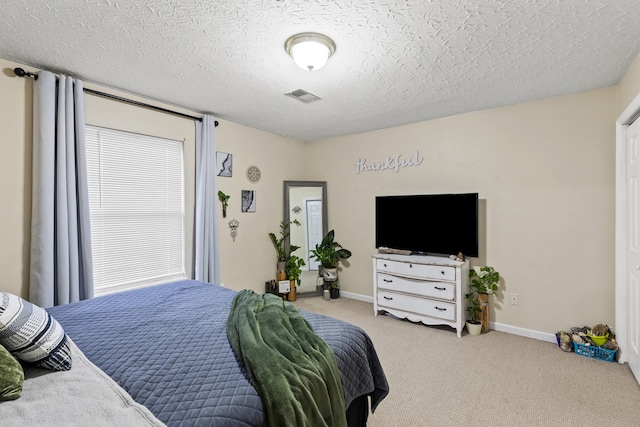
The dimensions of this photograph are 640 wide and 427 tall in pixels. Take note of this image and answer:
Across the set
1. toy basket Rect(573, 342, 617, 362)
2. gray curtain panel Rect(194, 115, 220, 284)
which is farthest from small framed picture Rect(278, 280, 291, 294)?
toy basket Rect(573, 342, 617, 362)

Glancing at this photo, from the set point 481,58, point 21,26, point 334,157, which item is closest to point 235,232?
point 334,157

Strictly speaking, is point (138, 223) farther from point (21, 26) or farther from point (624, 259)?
point (624, 259)

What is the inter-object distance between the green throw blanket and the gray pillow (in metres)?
0.76

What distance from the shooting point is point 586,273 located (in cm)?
292

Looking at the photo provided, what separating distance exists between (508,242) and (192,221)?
3372 millimetres

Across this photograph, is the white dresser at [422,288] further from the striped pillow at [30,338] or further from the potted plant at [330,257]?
the striped pillow at [30,338]

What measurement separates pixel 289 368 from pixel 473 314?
8.92ft

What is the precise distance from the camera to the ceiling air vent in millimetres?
2869

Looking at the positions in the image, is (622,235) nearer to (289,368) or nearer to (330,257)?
(289,368)

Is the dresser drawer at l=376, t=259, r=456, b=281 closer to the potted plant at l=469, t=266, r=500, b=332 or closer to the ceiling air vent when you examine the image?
the potted plant at l=469, t=266, r=500, b=332

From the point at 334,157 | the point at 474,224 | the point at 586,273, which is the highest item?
the point at 334,157

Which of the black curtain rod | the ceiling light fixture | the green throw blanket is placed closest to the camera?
the green throw blanket

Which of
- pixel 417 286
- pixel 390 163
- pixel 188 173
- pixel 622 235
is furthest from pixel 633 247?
pixel 188 173

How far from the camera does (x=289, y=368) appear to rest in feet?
4.26
